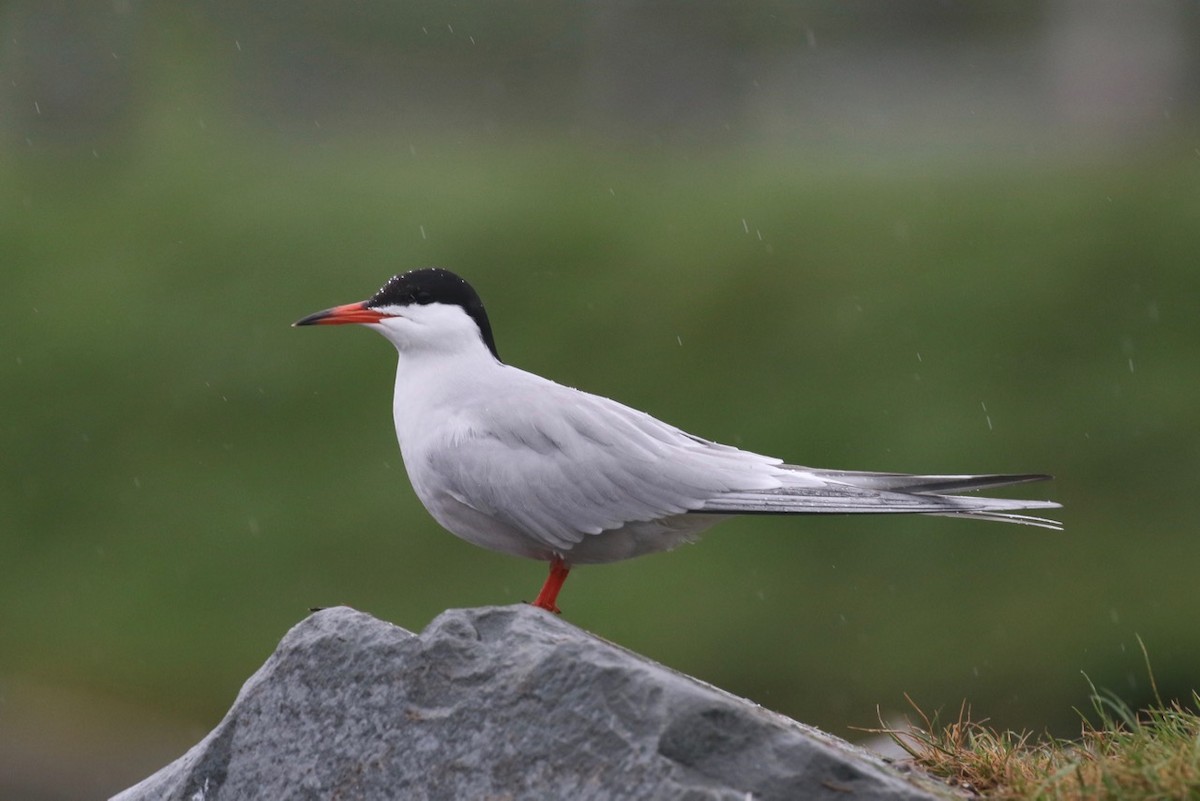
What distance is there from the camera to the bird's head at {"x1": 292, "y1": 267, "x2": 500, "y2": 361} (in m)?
4.46

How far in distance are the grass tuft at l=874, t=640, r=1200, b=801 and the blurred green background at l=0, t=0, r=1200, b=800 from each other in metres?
4.78

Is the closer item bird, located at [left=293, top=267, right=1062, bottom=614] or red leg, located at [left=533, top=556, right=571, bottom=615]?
bird, located at [left=293, top=267, right=1062, bottom=614]

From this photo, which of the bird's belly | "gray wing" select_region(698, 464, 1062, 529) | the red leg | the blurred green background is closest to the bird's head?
the bird's belly

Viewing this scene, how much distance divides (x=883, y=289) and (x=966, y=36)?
10825 millimetres

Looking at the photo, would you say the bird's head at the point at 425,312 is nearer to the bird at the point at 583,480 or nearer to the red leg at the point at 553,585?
the bird at the point at 583,480

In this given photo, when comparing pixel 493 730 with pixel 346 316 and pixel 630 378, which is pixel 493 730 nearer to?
pixel 346 316

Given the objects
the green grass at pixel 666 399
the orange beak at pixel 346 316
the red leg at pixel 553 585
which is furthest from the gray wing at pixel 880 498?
the green grass at pixel 666 399

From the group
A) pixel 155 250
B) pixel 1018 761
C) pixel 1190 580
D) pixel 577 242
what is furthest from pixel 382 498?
pixel 1018 761

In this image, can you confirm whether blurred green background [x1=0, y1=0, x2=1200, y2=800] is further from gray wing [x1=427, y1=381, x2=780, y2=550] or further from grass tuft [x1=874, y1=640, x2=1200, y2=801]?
gray wing [x1=427, y1=381, x2=780, y2=550]

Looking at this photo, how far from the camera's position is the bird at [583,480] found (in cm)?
396

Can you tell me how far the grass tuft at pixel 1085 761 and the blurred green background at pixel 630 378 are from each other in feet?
15.7

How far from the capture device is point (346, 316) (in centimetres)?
441

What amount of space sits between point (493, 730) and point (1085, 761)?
1.56m

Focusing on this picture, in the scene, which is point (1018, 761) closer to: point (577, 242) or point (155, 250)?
point (577, 242)
